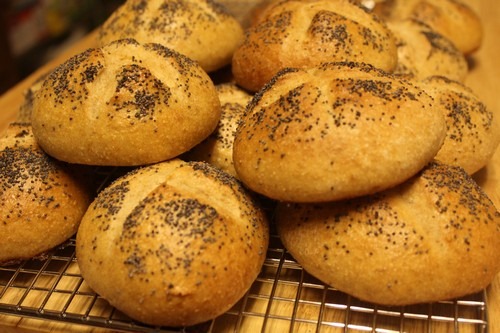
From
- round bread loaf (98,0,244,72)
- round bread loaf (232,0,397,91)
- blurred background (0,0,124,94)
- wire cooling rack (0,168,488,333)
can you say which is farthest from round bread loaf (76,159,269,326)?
blurred background (0,0,124,94)

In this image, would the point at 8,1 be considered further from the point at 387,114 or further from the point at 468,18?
the point at 387,114

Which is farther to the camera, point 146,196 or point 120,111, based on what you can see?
point 120,111

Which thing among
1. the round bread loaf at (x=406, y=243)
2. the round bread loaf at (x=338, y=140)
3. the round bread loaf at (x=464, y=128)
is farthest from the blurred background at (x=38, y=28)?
the round bread loaf at (x=406, y=243)

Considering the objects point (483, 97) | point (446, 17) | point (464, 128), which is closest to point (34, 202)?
point (464, 128)

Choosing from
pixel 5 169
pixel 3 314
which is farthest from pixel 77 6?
pixel 3 314

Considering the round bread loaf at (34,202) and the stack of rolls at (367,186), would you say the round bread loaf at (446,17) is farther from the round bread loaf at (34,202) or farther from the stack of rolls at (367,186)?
the round bread loaf at (34,202)

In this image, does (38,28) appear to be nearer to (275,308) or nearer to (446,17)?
(446,17)
